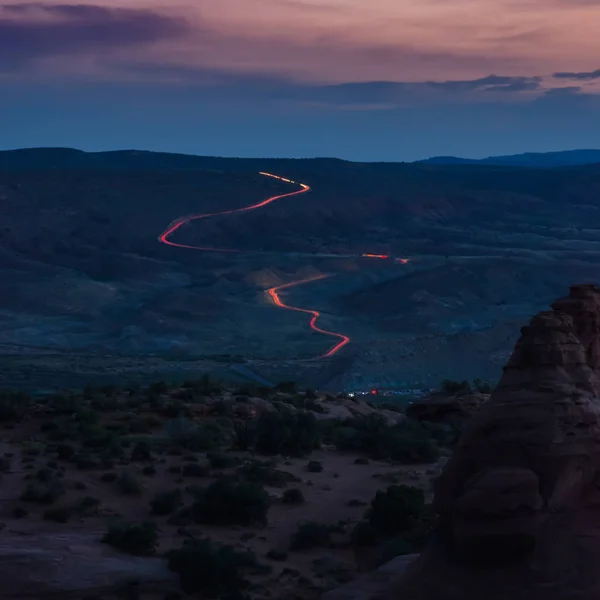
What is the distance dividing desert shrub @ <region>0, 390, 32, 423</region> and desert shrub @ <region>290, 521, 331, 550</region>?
26.5 ft

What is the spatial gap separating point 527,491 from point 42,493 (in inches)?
339

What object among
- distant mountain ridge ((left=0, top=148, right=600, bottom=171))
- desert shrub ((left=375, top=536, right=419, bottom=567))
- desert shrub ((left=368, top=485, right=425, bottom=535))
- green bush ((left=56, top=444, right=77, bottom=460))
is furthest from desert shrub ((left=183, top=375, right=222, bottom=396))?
distant mountain ridge ((left=0, top=148, right=600, bottom=171))

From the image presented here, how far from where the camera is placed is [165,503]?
16250 mm

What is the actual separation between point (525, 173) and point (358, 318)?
9093 centimetres

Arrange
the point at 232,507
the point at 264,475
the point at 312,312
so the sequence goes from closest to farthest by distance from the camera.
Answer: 1. the point at 232,507
2. the point at 264,475
3. the point at 312,312

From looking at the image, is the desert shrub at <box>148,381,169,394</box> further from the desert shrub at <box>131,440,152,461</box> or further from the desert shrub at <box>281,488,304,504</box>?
the desert shrub at <box>281,488,304,504</box>

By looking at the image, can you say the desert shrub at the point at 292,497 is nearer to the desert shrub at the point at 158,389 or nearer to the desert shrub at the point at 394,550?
the desert shrub at the point at 394,550

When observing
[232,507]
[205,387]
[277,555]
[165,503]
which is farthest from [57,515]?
[205,387]

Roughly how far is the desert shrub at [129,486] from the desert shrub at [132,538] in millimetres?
2675

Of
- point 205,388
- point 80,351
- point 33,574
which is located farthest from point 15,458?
point 80,351

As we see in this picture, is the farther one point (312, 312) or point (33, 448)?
point (312, 312)

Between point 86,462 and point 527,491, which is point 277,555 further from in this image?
point 527,491

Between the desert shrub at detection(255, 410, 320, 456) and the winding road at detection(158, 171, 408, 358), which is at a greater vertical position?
the desert shrub at detection(255, 410, 320, 456)

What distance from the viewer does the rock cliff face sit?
9.11 m
